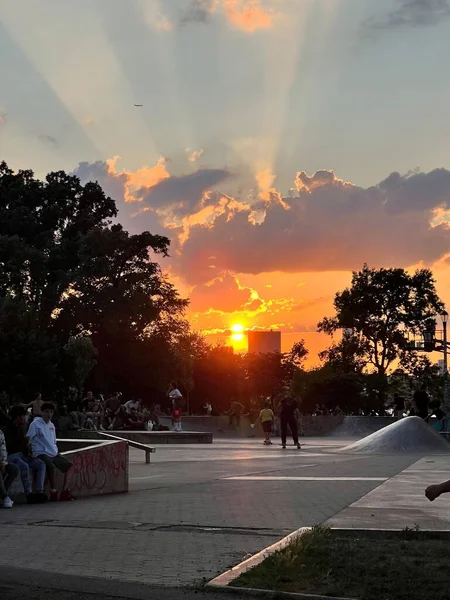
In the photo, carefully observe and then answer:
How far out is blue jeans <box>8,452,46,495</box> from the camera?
1239 centimetres

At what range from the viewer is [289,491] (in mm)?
13508

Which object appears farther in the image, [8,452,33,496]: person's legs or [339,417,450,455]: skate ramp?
[339,417,450,455]: skate ramp

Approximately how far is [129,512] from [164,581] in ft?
15.4

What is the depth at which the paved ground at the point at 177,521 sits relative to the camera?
7.28m

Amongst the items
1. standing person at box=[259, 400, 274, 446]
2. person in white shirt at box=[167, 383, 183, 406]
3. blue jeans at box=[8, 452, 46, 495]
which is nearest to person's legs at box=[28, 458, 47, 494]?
blue jeans at box=[8, 452, 46, 495]

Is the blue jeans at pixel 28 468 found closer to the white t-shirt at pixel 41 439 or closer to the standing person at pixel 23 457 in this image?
the standing person at pixel 23 457

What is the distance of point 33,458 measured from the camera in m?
12.6

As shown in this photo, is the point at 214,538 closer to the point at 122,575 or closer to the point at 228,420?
the point at 122,575

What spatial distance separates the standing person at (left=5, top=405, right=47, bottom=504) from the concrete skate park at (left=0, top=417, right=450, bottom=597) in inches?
18.7

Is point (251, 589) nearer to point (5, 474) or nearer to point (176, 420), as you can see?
point (5, 474)

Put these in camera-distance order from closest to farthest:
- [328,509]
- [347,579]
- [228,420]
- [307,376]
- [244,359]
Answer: [347,579]
[328,509]
[228,420]
[307,376]
[244,359]

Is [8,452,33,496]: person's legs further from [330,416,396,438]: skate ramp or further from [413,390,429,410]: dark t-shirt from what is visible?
[330,416,396,438]: skate ramp

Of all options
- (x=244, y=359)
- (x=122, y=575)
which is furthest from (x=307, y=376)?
(x=122, y=575)

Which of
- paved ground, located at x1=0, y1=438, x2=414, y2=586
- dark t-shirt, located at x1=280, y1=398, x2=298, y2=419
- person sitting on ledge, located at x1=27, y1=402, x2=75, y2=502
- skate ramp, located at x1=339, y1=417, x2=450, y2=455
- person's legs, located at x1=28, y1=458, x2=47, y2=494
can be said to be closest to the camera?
paved ground, located at x1=0, y1=438, x2=414, y2=586
